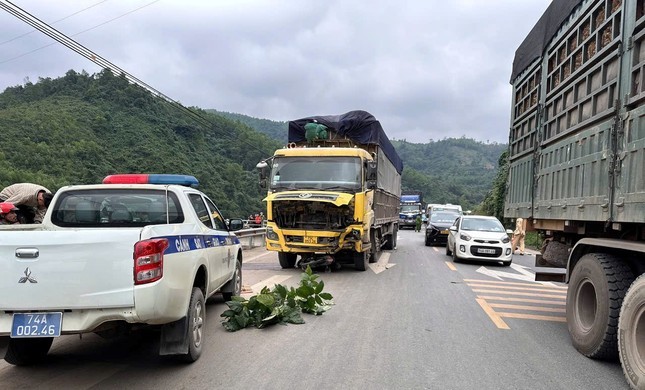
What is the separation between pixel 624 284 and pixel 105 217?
5.23 meters

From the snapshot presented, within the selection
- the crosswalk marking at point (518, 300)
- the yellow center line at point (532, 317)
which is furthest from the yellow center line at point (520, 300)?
the yellow center line at point (532, 317)

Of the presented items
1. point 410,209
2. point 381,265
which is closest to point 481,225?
point 381,265

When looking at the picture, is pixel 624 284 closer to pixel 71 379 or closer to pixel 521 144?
pixel 521 144

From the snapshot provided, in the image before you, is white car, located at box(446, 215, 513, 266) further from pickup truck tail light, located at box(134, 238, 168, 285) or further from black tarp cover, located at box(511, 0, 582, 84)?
pickup truck tail light, located at box(134, 238, 168, 285)

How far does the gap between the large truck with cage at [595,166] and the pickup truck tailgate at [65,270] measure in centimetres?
423

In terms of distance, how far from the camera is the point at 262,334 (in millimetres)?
5762

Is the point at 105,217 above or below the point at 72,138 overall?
below

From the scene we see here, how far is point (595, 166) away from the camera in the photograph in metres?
4.77

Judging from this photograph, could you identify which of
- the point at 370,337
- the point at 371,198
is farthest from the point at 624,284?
the point at 371,198

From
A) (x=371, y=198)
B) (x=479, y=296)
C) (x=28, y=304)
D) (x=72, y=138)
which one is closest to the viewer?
(x=28, y=304)

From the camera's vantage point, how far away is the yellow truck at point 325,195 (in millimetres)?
10508

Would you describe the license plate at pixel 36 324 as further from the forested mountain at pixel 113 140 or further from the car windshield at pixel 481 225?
the forested mountain at pixel 113 140

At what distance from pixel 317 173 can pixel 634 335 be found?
7.86m

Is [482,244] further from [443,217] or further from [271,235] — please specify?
[443,217]
